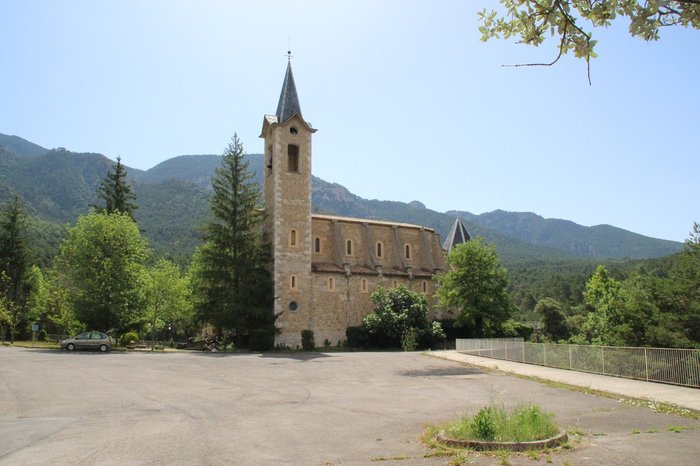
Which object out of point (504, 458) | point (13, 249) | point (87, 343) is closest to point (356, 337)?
point (87, 343)

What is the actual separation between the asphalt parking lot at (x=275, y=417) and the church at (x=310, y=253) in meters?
19.8

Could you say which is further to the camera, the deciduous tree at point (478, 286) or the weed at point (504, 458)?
the deciduous tree at point (478, 286)

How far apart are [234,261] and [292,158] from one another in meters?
10.7

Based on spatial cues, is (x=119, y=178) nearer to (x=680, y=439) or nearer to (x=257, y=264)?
(x=257, y=264)

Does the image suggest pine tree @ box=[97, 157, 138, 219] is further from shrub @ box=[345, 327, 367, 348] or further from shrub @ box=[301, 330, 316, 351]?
shrub @ box=[345, 327, 367, 348]

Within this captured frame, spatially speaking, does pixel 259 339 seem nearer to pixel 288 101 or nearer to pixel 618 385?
pixel 288 101

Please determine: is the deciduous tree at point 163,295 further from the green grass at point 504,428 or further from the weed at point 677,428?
the weed at point 677,428

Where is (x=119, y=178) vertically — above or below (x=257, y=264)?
above

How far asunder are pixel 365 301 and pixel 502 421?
36142 millimetres

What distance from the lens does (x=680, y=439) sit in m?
9.70

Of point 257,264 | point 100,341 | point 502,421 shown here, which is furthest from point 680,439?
point 257,264

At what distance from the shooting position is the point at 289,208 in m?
44.0

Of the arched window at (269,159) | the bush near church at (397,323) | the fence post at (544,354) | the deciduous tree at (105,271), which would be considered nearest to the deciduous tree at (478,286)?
the bush near church at (397,323)

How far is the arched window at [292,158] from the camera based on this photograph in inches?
1793
